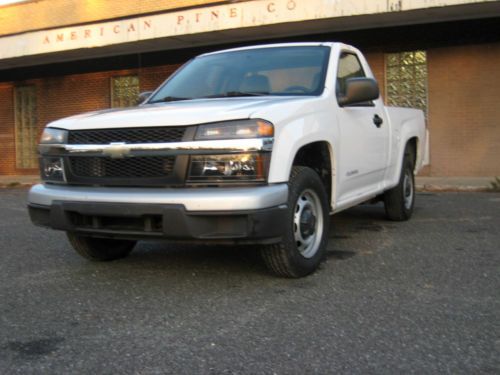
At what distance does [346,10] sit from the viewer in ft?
34.0

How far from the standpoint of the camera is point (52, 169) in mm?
4359

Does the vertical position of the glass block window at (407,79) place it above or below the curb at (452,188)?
above

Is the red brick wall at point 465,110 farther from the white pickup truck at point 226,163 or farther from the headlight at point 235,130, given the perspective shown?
the headlight at point 235,130

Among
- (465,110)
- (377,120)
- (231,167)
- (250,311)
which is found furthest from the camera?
(465,110)

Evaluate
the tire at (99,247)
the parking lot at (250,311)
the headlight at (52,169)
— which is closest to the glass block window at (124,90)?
the parking lot at (250,311)

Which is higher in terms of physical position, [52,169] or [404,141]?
[404,141]

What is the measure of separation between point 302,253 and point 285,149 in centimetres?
90

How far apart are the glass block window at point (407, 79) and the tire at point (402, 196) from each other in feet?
19.3

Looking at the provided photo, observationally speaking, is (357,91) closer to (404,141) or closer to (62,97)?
(404,141)

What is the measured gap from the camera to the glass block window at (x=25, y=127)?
1764 centimetres

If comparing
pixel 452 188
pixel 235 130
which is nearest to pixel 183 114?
pixel 235 130

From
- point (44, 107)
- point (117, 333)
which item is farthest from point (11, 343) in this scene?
point (44, 107)

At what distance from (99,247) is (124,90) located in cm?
1197

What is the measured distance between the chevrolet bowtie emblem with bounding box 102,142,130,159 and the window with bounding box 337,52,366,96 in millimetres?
1975
